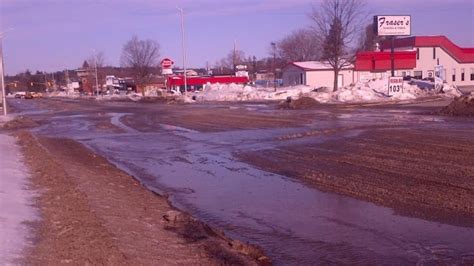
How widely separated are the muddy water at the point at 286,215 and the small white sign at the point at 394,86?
116ft

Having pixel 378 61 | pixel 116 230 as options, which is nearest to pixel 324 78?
pixel 378 61

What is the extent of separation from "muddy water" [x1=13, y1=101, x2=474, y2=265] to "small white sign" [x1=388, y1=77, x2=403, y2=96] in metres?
35.3

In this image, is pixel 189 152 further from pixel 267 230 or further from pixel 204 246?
pixel 204 246

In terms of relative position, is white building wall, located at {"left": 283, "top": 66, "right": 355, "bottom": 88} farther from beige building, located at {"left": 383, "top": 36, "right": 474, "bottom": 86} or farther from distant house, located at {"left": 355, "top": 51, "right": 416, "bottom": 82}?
beige building, located at {"left": 383, "top": 36, "right": 474, "bottom": 86}

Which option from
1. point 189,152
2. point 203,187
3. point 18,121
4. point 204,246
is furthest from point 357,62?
point 204,246

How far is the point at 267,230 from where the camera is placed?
9.82 m

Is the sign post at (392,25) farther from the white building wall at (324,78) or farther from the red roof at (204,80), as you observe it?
the red roof at (204,80)

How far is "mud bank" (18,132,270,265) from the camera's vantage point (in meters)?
7.38

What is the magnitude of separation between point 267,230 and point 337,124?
19.4 m

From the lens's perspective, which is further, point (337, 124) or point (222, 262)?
point (337, 124)

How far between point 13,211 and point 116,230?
1930 millimetres

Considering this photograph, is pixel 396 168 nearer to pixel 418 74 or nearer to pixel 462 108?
pixel 462 108

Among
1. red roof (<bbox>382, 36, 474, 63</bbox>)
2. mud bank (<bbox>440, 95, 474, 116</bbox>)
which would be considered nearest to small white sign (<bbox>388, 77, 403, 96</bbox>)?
mud bank (<bbox>440, 95, 474, 116</bbox>)

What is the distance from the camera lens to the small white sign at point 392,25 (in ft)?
234
